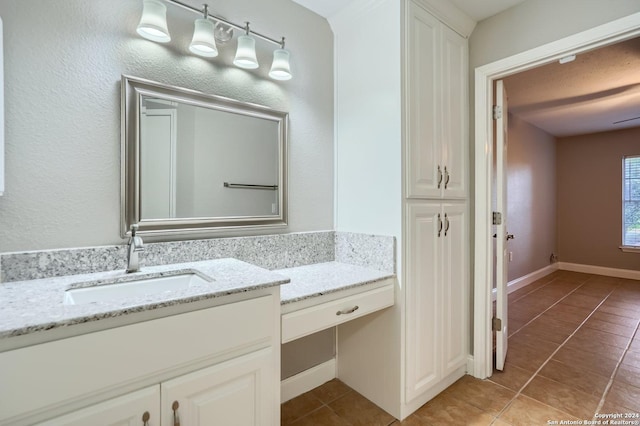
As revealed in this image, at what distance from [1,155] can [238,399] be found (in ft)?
3.75

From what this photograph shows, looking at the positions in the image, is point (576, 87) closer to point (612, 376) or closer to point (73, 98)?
point (612, 376)

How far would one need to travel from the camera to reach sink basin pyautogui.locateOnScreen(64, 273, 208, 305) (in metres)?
1.12

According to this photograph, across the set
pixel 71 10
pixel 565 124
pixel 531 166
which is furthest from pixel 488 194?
pixel 565 124

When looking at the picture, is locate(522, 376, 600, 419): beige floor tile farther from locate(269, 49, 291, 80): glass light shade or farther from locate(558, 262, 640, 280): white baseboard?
locate(558, 262, 640, 280): white baseboard

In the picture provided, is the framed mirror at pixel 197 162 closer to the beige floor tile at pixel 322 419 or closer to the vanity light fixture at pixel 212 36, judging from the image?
the vanity light fixture at pixel 212 36

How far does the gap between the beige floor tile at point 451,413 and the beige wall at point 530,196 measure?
2.79 metres

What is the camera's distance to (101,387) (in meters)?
0.85

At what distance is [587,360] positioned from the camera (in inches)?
93.0

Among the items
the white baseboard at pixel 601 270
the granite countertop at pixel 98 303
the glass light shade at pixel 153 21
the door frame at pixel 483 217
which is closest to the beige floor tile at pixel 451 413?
the door frame at pixel 483 217

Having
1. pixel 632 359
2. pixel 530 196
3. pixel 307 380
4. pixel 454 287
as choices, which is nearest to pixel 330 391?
pixel 307 380

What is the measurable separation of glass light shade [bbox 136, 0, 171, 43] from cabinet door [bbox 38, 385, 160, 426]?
4.43 feet

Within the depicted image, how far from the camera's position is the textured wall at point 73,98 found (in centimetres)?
117

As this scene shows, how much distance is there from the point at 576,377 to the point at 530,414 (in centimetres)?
68

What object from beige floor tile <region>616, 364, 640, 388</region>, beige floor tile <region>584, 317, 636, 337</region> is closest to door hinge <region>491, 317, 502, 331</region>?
beige floor tile <region>616, 364, 640, 388</region>
